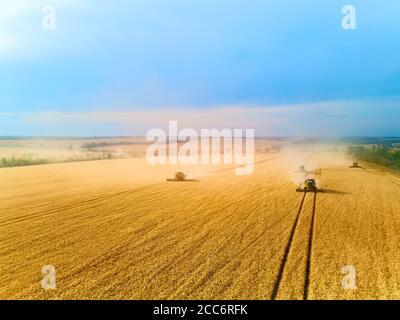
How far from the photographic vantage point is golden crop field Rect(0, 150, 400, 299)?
27.5 ft

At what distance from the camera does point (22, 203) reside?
1784cm

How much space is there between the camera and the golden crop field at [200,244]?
8.39 meters

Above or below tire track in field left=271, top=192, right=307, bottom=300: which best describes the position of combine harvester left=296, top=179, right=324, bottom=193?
above

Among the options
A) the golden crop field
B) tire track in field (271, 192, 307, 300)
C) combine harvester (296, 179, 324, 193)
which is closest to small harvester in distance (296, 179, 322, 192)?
combine harvester (296, 179, 324, 193)

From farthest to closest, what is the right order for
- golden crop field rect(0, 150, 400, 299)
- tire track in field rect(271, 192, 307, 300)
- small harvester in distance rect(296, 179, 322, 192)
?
small harvester in distance rect(296, 179, 322, 192), golden crop field rect(0, 150, 400, 299), tire track in field rect(271, 192, 307, 300)

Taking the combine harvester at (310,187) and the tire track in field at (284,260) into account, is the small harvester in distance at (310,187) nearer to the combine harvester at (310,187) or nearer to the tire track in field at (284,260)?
the combine harvester at (310,187)

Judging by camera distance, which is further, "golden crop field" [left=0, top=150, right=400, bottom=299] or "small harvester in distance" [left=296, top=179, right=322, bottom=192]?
"small harvester in distance" [left=296, top=179, right=322, bottom=192]

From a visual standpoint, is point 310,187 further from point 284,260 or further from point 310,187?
point 284,260

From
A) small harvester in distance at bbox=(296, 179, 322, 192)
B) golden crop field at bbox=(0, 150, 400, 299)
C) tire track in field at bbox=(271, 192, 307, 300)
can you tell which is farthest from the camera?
small harvester in distance at bbox=(296, 179, 322, 192)

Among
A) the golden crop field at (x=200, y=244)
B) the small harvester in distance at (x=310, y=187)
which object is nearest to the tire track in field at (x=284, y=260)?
the golden crop field at (x=200, y=244)

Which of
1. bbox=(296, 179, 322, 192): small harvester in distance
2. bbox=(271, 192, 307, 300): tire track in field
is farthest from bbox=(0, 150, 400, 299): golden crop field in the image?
bbox=(296, 179, 322, 192): small harvester in distance

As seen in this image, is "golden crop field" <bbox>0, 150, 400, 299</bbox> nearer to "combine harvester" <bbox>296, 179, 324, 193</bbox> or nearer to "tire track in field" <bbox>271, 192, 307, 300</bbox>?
"tire track in field" <bbox>271, 192, 307, 300</bbox>

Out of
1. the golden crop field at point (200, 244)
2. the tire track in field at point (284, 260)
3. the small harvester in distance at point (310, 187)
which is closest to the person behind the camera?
the tire track in field at point (284, 260)
